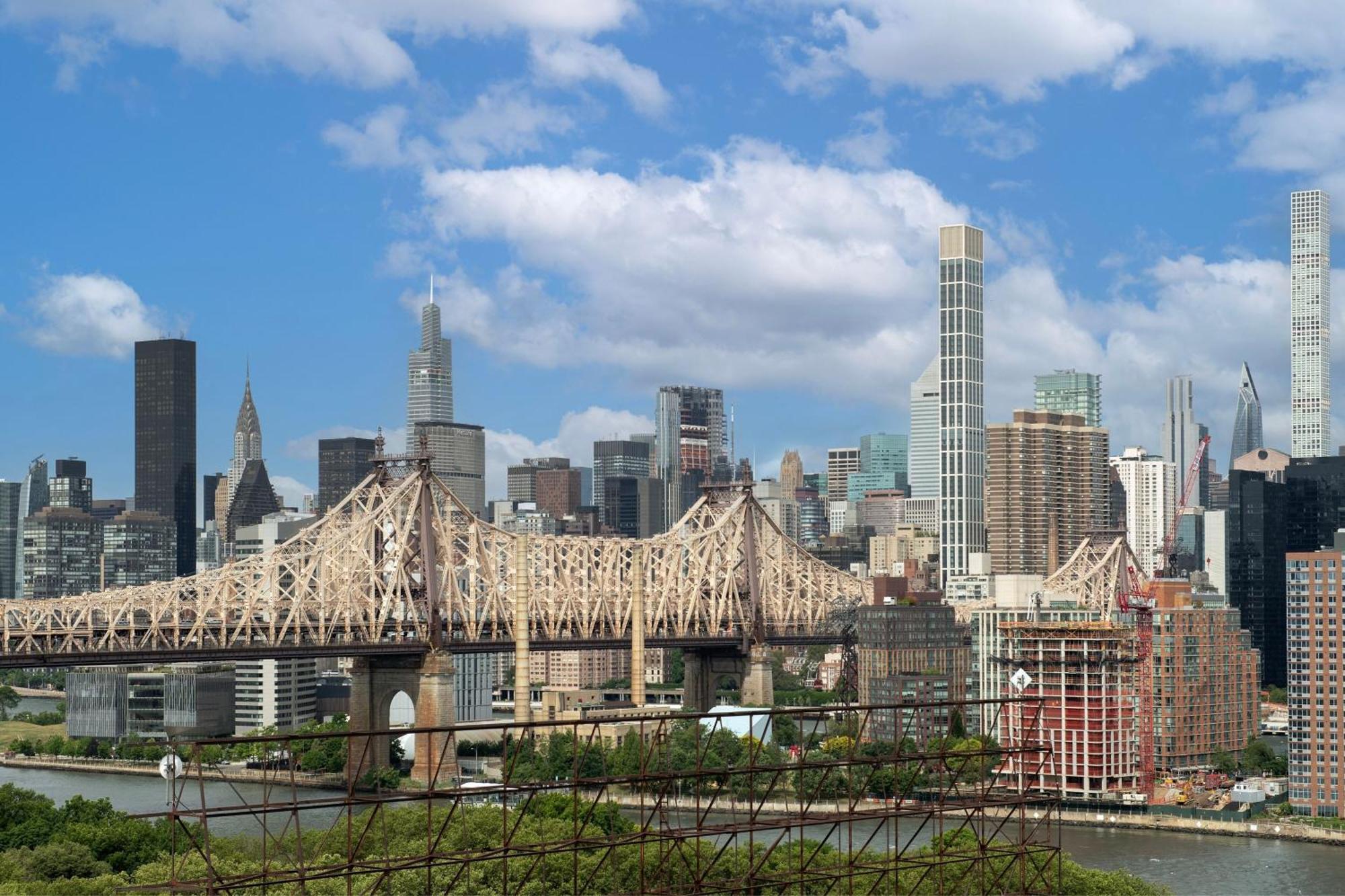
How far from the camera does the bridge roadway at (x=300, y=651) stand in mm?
83562

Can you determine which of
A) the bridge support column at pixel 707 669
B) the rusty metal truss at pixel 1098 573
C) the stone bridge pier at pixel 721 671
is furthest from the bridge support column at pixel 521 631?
the rusty metal truss at pixel 1098 573

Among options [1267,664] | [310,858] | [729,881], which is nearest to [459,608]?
[310,858]

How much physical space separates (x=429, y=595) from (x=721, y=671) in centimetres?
2985

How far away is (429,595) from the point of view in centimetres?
9900

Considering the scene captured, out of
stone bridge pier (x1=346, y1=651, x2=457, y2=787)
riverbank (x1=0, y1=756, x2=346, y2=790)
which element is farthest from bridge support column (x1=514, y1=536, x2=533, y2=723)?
riverbank (x1=0, y1=756, x2=346, y2=790)

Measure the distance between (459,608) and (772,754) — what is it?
67.6ft

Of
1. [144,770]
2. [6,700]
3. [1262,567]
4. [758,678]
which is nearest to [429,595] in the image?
[144,770]

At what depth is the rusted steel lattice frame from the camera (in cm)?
3591

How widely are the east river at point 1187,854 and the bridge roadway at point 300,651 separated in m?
6.01

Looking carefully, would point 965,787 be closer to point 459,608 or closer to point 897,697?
point 897,697

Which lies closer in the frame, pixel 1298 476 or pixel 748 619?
pixel 748 619

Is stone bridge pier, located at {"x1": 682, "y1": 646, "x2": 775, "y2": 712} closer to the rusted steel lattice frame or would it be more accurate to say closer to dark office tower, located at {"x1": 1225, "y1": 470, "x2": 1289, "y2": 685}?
the rusted steel lattice frame

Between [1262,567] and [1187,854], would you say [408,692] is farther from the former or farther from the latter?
[1262,567]

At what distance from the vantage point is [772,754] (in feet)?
292
